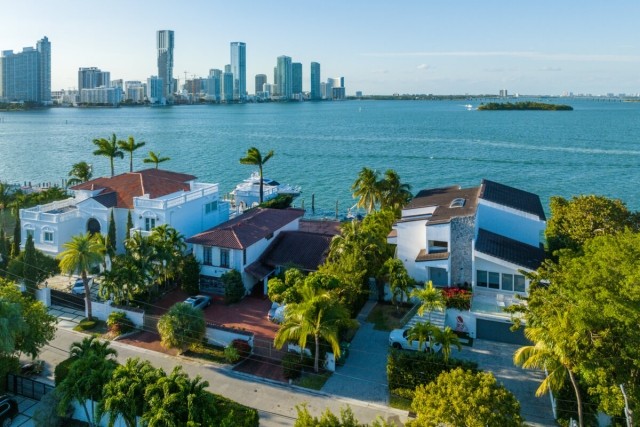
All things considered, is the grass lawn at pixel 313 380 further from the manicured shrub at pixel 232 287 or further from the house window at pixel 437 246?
the house window at pixel 437 246

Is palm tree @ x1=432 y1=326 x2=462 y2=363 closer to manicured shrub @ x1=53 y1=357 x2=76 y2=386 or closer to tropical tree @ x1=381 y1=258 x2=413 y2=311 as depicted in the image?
tropical tree @ x1=381 y1=258 x2=413 y2=311

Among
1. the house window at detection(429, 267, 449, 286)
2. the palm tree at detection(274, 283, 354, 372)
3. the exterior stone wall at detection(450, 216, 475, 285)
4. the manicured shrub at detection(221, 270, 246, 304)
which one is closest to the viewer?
the palm tree at detection(274, 283, 354, 372)

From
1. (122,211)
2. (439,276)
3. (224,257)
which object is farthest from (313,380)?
(122,211)

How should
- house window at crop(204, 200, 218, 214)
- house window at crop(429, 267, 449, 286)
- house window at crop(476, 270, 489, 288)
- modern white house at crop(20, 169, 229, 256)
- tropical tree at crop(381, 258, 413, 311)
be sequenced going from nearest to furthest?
tropical tree at crop(381, 258, 413, 311) < house window at crop(476, 270, 489, 288) < house window at crop(429, 267, 449, 286) < modern white house at crop(20, 169, 229, 256) < house window at crop(204, 200, 218, 214)

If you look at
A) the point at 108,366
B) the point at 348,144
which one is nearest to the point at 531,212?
the point at 108,366

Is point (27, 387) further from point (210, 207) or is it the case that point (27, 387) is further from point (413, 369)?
point (210, 207)

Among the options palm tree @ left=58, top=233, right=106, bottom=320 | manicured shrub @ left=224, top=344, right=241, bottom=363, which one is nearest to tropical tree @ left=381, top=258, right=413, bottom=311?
manicured shrub @ left=224, top=344, right=241, bottom=363
